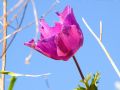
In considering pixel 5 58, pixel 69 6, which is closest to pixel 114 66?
pixel 69 6

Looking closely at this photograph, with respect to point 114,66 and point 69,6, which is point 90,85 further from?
point 69,6

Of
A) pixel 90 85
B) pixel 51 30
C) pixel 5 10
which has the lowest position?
pixel 90 85

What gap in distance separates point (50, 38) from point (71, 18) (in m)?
0.05

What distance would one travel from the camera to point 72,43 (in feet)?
1.87

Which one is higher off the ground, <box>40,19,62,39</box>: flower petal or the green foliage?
<box>40,19,62,39</box>: flower petal

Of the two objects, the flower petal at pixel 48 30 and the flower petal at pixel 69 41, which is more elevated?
the flower petal at pixel 48 30

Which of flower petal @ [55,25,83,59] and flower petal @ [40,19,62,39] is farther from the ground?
flower petal @ [40,19,62,39]

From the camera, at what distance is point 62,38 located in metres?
0.56

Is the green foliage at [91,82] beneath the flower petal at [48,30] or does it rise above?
beneath

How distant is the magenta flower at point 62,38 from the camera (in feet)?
1.79

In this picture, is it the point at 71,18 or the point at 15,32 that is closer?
the point at 71,18

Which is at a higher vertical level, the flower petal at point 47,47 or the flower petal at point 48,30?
the flower petal at point 48,30

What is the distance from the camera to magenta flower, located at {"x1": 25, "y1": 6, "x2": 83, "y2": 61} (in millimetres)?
545

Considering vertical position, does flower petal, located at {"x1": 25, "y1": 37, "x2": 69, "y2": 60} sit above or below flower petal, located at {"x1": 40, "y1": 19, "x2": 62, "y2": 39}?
below
